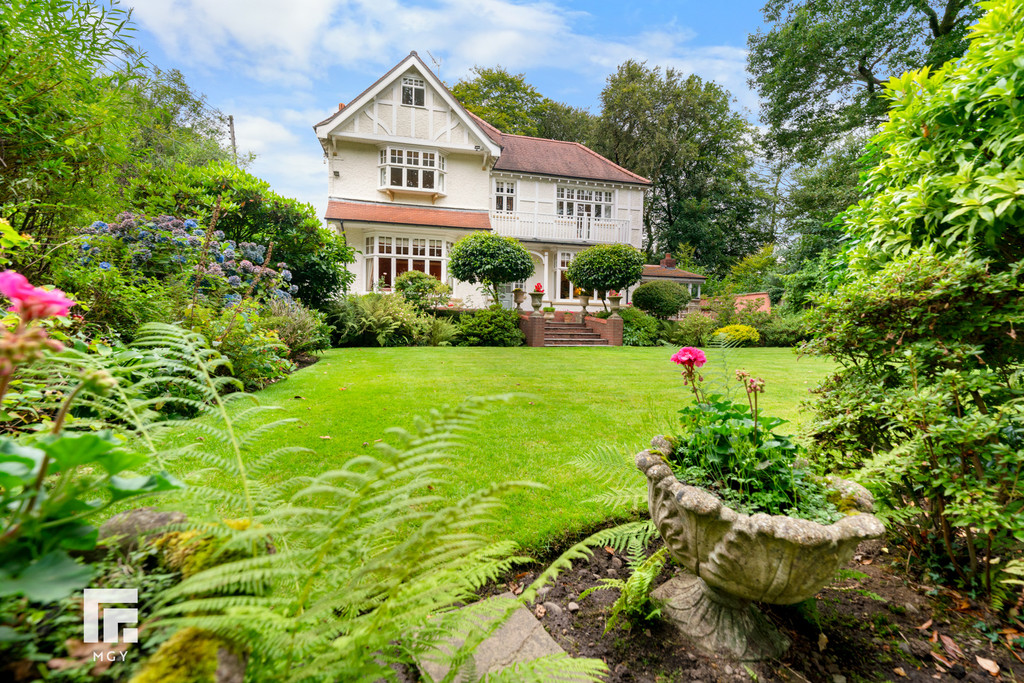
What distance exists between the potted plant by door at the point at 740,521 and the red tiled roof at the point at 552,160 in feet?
56.6

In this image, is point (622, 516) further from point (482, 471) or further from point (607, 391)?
point (607, 391)

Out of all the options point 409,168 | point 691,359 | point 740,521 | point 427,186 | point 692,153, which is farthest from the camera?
point 692,153

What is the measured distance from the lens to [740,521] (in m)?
1.39

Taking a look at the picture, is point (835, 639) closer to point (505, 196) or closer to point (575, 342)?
point (575, 342)

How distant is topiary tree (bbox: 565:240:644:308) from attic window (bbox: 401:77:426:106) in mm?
8344

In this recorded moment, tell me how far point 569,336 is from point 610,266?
117 inches

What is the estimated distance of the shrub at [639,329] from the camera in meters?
13.1

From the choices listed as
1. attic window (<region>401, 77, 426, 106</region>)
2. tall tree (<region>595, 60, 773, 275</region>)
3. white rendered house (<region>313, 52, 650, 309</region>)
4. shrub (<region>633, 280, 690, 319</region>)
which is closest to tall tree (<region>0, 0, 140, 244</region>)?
white rendered house (<region>313, 52, 650, 309</region>)

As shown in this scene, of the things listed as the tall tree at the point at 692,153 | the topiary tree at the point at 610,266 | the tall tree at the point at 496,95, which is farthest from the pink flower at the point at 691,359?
the tall tree at the point at 496,95

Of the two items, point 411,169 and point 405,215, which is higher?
point 411,169

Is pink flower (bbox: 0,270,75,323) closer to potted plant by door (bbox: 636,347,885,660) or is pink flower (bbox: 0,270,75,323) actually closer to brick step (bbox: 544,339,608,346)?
potted plant by door (bbox: 636,347,885,660)

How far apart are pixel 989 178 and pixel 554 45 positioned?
27999mm

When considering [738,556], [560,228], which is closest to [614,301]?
[560,228]

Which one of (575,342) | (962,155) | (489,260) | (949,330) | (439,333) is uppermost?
(489,260)
